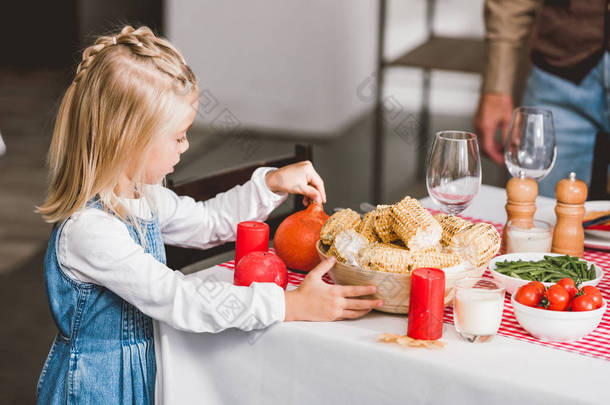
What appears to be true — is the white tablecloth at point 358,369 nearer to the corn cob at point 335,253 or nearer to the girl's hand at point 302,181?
the corn cob at point 335,253

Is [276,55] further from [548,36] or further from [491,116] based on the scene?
[491,116]

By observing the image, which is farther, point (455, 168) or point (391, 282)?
point (455, 168)

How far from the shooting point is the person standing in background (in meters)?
2.17

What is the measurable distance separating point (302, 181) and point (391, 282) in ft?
1.31

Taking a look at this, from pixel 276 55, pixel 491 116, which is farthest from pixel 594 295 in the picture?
pixel 276 55

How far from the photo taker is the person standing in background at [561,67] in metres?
2.17

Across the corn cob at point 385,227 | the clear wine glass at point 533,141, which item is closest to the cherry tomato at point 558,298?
the corn cob at point 385,227

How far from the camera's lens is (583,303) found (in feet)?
3.20

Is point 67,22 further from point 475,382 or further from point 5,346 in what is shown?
point 475,382

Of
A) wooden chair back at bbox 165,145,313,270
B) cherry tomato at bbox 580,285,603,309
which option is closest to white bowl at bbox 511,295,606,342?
cherry tomato at bbox 580,285,603,309

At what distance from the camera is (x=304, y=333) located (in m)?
1.02

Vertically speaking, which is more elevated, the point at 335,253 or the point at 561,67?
the point at 561,67

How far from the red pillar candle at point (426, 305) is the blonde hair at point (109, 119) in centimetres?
47

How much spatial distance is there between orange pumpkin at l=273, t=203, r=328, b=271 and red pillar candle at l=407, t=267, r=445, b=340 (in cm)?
27
